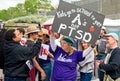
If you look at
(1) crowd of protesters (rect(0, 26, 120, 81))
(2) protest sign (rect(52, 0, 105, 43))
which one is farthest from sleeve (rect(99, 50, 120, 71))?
(2) protest sign (rect(52, 0, 105, 43))

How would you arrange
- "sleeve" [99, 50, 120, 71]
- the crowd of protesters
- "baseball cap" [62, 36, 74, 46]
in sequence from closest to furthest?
"sleeve" [99, 50, 120, 71], the crowd of protesters, "baseball cap" [62, 36, 74, 46]

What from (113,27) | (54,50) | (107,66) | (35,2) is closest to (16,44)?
(54,50)

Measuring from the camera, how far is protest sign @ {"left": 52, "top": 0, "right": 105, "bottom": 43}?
20.5 feet

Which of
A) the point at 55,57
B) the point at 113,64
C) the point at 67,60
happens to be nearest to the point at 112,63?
the point at 113,64

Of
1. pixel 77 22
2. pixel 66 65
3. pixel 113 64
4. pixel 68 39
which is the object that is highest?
pixel 77 22

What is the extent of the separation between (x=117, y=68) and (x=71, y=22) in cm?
134

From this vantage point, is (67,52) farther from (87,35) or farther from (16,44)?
(16,44)

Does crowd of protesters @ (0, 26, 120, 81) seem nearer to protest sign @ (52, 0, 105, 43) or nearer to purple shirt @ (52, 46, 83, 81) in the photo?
purple shirt @ (52, 46, 83, 81)

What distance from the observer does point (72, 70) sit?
6.36m

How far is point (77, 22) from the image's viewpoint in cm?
636

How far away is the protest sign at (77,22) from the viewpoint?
6.25m

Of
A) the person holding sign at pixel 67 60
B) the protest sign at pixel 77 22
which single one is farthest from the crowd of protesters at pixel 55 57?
the protest sign at pixel 77 22

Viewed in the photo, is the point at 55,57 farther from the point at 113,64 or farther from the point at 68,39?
the point at 113,64

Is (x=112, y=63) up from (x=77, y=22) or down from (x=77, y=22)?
down
